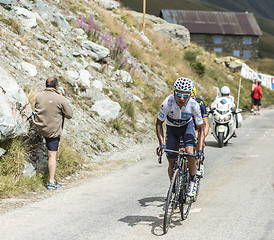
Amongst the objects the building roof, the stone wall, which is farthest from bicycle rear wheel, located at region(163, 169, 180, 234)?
the stone wall

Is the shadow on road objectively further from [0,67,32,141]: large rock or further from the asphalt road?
[0,67,32,141]: large rock

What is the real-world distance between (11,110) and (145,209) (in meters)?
3.11

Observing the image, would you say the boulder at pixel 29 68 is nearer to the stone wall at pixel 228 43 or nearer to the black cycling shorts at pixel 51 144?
the black cycling shorts at pixel 51 144

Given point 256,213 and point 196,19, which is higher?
point 196,19

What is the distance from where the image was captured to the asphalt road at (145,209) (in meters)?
5.83

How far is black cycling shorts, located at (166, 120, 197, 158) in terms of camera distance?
253 inches

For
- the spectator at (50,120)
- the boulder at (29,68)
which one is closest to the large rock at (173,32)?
the boulder at (29,68)

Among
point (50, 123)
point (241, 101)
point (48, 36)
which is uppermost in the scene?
point (48, 36)

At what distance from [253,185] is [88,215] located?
12.2 ft

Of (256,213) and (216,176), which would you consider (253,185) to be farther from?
(256,213)

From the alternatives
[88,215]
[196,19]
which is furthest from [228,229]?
[196,19]

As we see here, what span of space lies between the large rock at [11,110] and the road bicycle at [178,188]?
3.18 metres

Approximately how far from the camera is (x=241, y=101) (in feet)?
94.0

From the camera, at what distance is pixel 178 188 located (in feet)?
19.8
